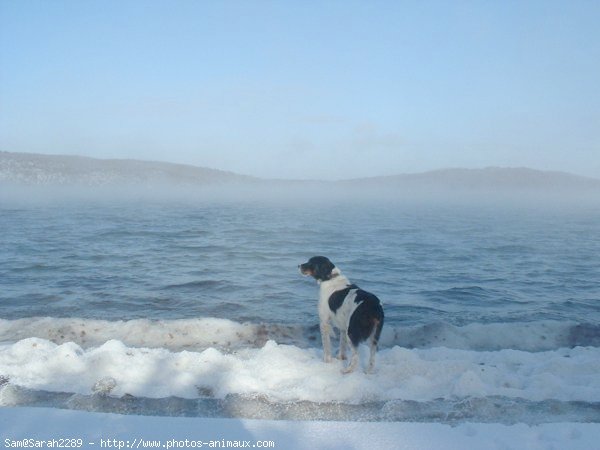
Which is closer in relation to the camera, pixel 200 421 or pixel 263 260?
pixel 200 421

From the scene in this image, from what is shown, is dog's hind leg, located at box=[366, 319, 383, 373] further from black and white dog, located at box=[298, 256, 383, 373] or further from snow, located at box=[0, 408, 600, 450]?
snow, located at box=[0, 408, 600, 450]

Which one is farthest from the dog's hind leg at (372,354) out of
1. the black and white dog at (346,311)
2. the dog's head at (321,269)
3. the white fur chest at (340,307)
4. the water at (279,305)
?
the dog's head at (321,269)

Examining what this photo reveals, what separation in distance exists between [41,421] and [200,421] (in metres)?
1.39

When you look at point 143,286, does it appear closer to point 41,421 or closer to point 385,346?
point 385,346

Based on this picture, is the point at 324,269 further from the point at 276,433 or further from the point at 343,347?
the point at 276,433

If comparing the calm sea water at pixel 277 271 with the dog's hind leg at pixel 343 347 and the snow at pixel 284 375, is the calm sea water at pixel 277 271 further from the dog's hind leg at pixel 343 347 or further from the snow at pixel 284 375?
the snow at pixel 284 375

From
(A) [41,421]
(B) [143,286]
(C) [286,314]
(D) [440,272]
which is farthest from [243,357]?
(D) [440,272]

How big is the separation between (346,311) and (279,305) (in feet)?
18.7

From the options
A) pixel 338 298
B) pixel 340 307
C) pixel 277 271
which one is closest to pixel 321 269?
pixel 338 298

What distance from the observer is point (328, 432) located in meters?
4.63

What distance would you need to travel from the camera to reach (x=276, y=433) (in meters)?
4.64

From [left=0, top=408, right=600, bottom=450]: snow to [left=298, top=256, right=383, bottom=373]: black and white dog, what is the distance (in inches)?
63.9

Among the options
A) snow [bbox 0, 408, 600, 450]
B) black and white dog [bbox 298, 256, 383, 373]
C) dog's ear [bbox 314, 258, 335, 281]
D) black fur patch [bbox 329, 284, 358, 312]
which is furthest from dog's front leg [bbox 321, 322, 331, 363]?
snow [bbox 0, 408, 600, 450]

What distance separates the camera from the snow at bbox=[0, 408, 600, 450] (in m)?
4.43
